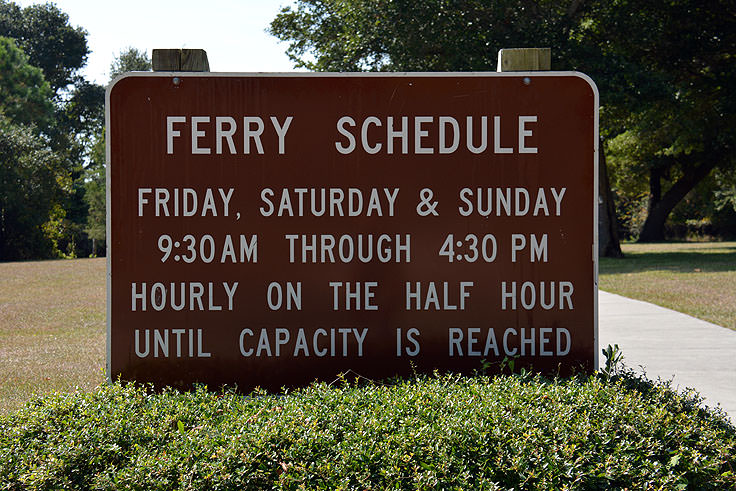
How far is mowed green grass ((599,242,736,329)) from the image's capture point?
12.3 m

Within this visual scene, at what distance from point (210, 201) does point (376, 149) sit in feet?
3.06

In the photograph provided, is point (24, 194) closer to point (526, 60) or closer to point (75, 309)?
point (75, 309)

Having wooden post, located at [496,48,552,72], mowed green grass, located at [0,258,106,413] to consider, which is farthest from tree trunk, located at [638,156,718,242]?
wooden post, located at [496,48,552,72]

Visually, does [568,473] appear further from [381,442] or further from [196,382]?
[196,382]

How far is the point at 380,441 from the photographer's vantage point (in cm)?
326

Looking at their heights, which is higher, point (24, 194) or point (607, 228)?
point (24, 194)

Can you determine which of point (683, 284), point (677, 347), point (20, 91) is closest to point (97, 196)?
point (20, 91)

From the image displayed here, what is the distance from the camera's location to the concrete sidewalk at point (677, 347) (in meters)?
6.59

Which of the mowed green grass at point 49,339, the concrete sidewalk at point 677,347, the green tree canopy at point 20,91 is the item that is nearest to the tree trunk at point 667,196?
the concrete sidewalk at point 677,347

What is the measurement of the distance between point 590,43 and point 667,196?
17985 millimetres

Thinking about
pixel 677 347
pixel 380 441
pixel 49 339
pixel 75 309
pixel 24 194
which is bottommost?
pixel 75 309

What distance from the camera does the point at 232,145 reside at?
4.15 m

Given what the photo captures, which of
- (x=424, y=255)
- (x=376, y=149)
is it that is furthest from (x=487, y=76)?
(x=424, y=255)

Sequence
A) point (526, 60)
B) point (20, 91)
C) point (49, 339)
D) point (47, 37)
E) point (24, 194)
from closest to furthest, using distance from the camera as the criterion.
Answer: point (526, 60) → point (49, 339) → point (24, 194) → point (20, 91) → point (47, 37)
